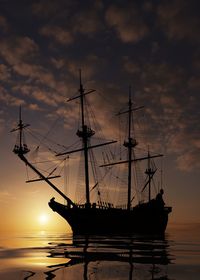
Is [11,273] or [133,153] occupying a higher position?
[133,153]

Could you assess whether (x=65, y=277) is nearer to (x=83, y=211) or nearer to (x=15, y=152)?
(x=15, y=152)

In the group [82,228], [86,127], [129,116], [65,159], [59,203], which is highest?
[129,116]

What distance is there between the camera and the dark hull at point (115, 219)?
187ft

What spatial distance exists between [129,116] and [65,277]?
66588 mm

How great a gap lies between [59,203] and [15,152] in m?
11.6

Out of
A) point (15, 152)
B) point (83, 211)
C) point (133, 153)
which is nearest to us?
point (15, 152)

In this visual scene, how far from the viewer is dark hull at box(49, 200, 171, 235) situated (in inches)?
2247

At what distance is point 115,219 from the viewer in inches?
2388

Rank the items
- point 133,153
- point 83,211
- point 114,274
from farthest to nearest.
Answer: point 133,153 → point 83,211 → point 114,274

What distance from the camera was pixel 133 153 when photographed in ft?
233

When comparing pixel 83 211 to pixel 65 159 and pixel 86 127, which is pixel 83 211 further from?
pixel 86 127

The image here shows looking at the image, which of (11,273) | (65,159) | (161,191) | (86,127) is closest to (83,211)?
(65,159)

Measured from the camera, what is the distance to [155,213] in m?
66.1

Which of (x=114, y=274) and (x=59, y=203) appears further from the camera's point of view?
(x=59, y=203)
